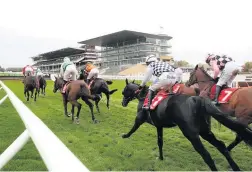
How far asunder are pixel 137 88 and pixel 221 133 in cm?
269

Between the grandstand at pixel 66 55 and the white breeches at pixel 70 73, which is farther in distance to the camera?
the grandstand at pixel 66 55

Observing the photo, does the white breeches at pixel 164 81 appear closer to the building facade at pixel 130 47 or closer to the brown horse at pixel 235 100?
the brown horse at pixel 235 100

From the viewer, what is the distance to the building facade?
276 feet

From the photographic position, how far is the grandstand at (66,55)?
99812mm

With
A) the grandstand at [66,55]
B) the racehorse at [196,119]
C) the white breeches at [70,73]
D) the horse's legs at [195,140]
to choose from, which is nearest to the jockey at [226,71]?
the racehorse at [196,119]

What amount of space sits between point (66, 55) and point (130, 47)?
32770 millimetres

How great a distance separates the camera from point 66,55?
4345 inches

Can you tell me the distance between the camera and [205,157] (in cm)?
404

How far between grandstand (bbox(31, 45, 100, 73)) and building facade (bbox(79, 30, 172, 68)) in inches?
192

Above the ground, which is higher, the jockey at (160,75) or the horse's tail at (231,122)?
the jockey at (160,75)

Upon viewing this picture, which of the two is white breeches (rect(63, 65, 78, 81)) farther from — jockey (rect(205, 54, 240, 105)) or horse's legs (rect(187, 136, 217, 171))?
horse's legs (rect(187, 136, 217, 171))

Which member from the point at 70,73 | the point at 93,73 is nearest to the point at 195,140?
the point at 70,73

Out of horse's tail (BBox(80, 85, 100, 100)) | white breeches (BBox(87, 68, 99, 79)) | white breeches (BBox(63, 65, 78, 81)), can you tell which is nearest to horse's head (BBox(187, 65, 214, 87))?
horse's tail (BBox(80, 85, 100, 100))

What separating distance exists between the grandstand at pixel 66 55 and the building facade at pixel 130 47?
4878 millimetres
